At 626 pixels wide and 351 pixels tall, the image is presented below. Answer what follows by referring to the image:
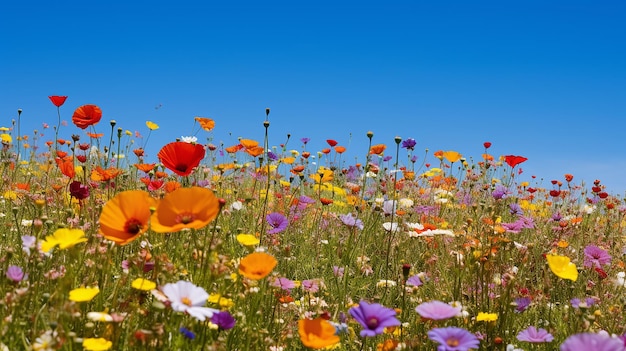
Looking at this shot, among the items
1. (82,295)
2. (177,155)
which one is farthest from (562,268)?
(82,295)

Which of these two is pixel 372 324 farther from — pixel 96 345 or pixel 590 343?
pixel 96 345

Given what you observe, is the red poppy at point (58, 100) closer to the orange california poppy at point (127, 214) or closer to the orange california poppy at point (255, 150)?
the orange california poppy at point (255, 150)

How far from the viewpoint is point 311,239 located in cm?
413

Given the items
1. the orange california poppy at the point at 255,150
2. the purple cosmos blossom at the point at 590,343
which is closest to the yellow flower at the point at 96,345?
the purple cosmos blossom at the point at 590,343

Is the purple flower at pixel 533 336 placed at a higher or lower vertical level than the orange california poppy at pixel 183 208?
lower

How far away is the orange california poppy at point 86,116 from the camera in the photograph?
2.69m

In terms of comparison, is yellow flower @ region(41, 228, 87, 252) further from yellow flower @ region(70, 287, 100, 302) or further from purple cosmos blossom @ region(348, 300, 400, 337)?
purple cosmos blossom @ region(348, 300, 400, 337)

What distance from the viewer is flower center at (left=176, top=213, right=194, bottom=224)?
1.55 m

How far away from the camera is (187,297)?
1434mm

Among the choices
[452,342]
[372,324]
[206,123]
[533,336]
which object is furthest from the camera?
[206,123]

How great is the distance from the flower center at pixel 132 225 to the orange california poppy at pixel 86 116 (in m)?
1.26

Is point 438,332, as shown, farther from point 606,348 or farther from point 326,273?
point 326,273

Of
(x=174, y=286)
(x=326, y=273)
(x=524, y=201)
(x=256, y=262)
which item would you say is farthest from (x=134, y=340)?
(x=524, y=201)

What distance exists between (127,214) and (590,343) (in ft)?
3.92
